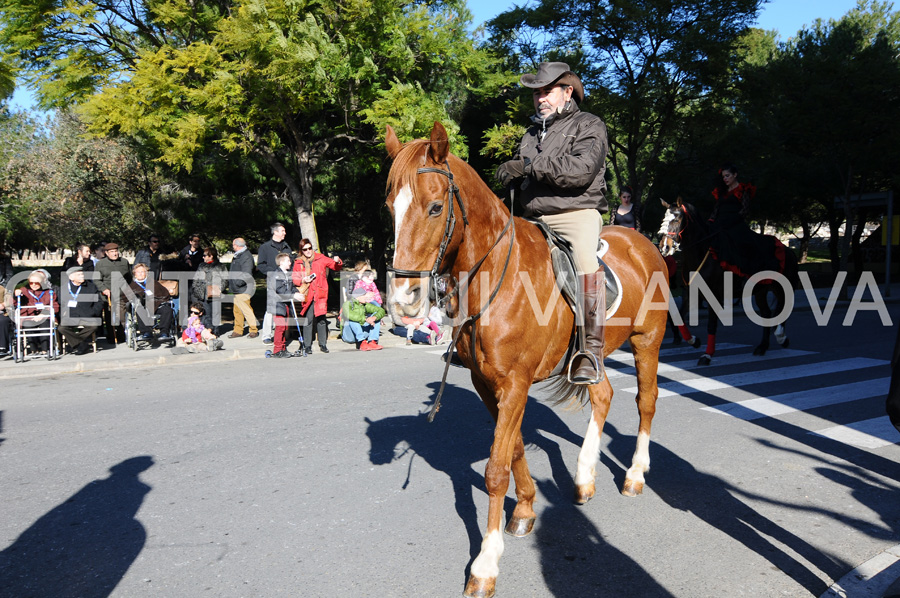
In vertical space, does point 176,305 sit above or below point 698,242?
below

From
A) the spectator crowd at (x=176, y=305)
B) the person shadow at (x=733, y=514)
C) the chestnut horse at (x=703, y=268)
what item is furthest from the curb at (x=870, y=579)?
the spectator crowd at (x=176, y=305)

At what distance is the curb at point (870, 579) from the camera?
11.4 ft

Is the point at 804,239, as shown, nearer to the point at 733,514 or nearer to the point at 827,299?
the point at 827,299

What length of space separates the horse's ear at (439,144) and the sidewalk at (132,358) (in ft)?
27.2

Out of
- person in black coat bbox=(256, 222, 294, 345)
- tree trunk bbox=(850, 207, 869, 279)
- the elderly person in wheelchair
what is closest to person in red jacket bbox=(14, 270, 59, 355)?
the elderly person in wheelchair

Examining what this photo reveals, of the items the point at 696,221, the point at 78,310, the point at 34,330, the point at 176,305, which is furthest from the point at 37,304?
the point at 696,221

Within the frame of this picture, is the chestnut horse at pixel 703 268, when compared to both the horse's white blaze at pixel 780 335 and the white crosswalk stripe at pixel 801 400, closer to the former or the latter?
the horse's white blaze at pixel 780 335

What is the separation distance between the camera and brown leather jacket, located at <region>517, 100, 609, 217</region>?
13.5ft

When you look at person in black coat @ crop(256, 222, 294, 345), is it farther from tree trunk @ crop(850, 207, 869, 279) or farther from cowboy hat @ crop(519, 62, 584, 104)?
tree trunk @ crop(850, 207, 869, 279)

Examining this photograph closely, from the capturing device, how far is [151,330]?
12438mm

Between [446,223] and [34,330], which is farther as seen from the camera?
[34,330]

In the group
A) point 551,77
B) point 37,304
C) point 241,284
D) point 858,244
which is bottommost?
→ point 37,304

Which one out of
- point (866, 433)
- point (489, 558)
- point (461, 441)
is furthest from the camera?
point (866, 433)

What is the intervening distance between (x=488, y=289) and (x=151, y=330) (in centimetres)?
1046
